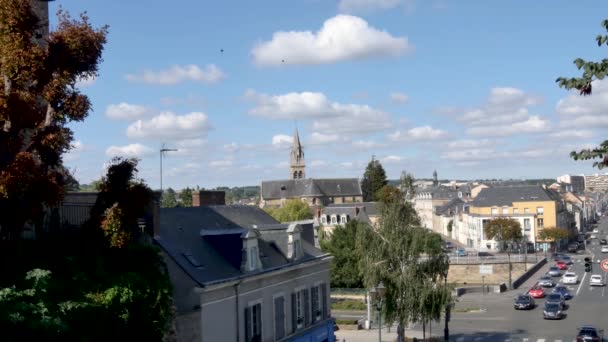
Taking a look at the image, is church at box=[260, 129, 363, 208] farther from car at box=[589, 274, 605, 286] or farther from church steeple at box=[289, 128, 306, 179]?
car at box=[589, 274, 605, 286]

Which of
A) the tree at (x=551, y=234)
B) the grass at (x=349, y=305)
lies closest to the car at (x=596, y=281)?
the grass at (x=349, y=305)

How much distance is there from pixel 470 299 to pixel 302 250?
39122 mm

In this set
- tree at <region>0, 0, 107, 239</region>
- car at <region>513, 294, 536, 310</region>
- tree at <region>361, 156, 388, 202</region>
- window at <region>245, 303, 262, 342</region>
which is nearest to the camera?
tree at <region>0, 0, 107, 239</region>

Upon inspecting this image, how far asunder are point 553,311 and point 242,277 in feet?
110

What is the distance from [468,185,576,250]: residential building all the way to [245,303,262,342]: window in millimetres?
89705

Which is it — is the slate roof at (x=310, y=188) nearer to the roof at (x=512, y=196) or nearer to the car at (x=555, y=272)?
the roof at (x=512, y=196)

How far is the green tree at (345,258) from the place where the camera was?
64.8 meters

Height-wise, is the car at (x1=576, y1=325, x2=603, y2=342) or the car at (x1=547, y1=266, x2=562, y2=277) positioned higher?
the car at (x1=576, y1=325, x2=603, y2=342)

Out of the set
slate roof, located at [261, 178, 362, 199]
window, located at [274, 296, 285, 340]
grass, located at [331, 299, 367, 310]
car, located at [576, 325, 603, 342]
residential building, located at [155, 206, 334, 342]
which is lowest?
grass, located at [331, 299, 367, 310]

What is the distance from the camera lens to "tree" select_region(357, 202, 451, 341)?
121 feet

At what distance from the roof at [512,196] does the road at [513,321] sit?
4816 cm

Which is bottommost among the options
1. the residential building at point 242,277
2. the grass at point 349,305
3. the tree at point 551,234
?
the grass at point 349,305

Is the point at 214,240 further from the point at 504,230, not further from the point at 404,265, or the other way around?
the point at 504,230

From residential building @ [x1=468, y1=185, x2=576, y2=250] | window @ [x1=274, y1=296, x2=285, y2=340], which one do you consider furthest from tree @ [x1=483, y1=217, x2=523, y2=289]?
window @ [x1=274, y1=296, x2=285, y2=340]
